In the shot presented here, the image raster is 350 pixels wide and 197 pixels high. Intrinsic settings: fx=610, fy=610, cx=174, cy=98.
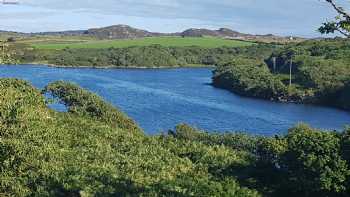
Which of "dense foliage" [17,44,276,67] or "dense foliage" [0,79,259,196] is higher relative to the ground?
"dense foliage" [0,79,259,196]

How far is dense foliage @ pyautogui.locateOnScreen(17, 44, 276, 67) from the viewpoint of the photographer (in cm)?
14175

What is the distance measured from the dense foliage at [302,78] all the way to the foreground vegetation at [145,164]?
56711 mm

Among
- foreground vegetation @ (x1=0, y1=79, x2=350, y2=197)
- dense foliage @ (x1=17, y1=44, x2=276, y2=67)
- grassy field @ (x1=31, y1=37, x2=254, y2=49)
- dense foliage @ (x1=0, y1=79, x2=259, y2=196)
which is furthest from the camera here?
grassy field @ (x1=31, y1=37, x2=254, y2=49)

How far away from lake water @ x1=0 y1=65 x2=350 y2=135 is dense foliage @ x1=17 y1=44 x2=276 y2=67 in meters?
39.0

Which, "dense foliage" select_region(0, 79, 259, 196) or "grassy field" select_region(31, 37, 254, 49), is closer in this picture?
"dense foliage" select_region(0, 79, 259, 196)

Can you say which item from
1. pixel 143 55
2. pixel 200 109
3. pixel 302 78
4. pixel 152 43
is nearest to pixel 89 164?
pixel 200 109

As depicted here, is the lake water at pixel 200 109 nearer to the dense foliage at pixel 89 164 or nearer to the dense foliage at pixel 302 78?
the dense foliage at pixel 302 78

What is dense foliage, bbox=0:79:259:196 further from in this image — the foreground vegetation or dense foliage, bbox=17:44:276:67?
dense foliage, bbox=17:44:276:67

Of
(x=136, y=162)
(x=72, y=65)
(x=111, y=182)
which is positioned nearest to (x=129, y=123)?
(x=136, y=162)

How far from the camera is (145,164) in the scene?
76.6ft

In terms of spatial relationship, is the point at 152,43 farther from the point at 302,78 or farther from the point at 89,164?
the point at 89,164

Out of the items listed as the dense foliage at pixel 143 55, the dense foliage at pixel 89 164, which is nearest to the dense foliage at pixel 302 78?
the dense foliage at pixel 143 55

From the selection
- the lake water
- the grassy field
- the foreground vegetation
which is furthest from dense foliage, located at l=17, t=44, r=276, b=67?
the foreground vegetation

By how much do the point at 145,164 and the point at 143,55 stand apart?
133m
